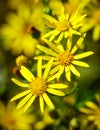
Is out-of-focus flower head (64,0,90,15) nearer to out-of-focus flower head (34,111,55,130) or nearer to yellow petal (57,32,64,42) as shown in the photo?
yellow petal (57,32,64,42)

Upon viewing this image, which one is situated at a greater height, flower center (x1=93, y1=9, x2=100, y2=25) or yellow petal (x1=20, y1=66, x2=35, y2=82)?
flower center (x1=93, y1=9, x2=100, y2=25)

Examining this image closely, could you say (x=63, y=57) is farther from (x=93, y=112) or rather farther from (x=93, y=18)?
(x=93, y=18)

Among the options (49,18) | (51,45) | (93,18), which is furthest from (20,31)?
(51,45)

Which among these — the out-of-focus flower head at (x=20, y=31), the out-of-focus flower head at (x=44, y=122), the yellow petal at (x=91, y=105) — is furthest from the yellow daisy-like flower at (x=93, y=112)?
the out-of-focus flower head at (x=20, y=31)

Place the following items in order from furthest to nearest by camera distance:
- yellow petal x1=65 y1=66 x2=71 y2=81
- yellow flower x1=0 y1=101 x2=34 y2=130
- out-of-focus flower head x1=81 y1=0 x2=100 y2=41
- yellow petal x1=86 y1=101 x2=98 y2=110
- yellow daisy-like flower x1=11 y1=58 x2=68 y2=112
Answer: yellow flower x1=0 y1=101 x2=34 y2=130
out-of-focus flower head x1=81 y1=0 x2=100 y2=41
yellow petal x1=86 y1=101 x2=98 y2=110
yellow daisy-like flower x1=11 y1=58 x2=68 y2=112
yellow petal x1=65 y1=66 x2=71 y2=81

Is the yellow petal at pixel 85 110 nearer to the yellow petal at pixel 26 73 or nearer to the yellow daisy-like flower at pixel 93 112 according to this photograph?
the yellow daisy-like flower at pixel 93 112

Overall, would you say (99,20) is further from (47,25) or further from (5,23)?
(5,23)

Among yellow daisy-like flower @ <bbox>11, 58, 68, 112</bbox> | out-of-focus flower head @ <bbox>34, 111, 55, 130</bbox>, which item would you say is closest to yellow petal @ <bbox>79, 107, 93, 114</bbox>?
out-of-focus flower head @ <bbox>34, 111, 55, 130</bbox>
